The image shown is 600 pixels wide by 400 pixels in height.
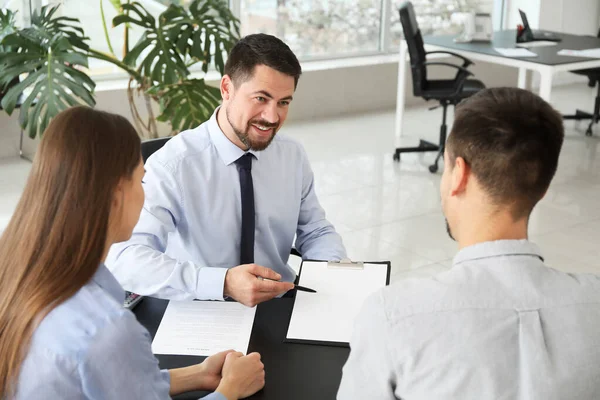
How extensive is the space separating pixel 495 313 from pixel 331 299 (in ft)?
2.53

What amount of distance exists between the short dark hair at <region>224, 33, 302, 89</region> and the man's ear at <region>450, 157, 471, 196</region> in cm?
110

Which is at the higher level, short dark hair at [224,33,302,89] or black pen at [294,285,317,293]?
short dark hair at [224,33,302,89]

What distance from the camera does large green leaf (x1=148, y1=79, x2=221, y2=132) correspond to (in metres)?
4.25

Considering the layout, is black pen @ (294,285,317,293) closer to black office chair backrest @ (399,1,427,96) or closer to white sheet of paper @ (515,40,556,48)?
black office chair backrest @ (399,1,427,96)

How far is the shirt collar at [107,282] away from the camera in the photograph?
139 cm

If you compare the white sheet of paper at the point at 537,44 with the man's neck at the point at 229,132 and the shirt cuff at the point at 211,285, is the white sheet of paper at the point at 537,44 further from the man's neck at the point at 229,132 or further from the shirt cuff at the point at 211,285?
the shirt cuff at the point at 211,285

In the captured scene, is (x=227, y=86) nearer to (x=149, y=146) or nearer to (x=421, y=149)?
(x=149, y=146)

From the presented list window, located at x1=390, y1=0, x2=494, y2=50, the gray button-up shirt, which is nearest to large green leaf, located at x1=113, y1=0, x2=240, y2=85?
the gray button-up shirt

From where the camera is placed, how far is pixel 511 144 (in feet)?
4.39

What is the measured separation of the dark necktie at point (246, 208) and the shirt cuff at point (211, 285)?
0.38 meters

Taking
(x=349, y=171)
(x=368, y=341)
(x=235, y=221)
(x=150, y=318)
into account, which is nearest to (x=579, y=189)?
(x=349, y=171)

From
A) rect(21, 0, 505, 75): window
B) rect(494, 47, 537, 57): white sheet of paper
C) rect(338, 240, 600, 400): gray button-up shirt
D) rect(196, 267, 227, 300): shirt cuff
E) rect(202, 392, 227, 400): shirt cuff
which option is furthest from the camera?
rect(21, 0, 505, 75): window

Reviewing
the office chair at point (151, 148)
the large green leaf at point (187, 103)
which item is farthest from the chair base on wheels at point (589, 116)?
the office chair at point (151, 148)

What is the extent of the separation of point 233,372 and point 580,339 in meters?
0.69
